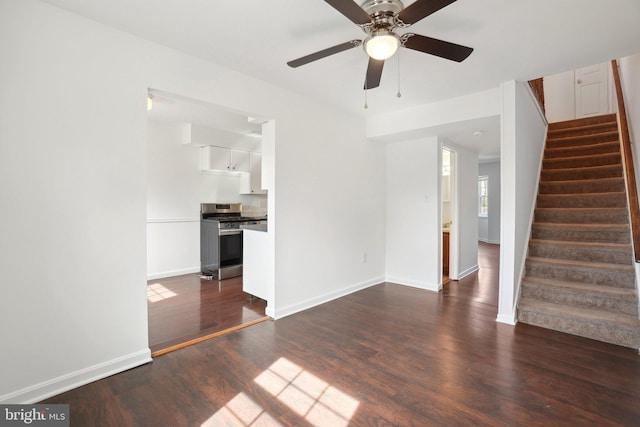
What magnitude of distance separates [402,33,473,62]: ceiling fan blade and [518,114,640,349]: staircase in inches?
102

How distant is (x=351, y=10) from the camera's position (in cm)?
156

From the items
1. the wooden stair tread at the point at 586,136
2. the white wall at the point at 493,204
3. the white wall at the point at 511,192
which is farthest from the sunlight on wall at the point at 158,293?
the white wall at the point at 493,204

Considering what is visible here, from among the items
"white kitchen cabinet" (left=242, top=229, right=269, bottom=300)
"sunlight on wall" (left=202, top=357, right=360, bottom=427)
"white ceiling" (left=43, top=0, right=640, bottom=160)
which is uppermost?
"white ceiling" (left=43, top=0, right=640, bottom=160)

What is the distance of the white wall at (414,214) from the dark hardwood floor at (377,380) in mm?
1328

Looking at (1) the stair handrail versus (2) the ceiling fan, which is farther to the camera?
(1) the stair handrail

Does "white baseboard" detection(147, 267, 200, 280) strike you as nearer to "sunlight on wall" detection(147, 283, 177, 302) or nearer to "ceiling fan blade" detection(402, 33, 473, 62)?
"sunlight on wall" detection(147, 283, 177, 302)

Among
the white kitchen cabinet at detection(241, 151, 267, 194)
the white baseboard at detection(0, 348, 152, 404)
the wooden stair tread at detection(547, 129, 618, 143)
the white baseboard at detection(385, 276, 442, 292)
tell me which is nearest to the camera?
the white baseboard at detection(0, 348, 152, 404)

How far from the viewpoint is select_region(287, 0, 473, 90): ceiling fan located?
1542 mm

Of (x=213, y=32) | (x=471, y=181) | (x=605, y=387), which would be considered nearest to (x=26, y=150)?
(x=213, y=32)

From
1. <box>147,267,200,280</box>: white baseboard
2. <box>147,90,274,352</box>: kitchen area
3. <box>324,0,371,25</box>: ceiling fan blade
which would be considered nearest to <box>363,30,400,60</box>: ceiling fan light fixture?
<box>324,0,371,25</box>: ceiling fan blade

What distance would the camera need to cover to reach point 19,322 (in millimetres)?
1820

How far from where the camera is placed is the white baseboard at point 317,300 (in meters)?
3.25

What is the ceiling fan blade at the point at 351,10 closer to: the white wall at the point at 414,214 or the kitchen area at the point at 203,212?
the kitchen area at the point at 203,212

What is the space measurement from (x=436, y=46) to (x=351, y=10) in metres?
0.63
